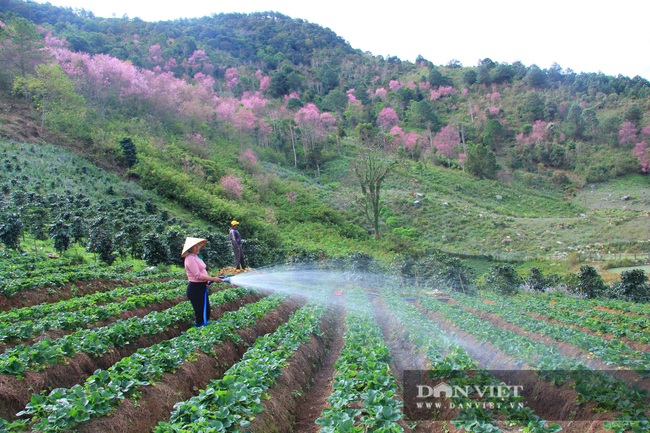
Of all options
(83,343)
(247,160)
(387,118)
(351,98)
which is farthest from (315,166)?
(83,343)

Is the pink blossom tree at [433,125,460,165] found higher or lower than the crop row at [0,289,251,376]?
higher

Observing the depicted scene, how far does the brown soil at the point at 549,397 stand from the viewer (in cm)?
611

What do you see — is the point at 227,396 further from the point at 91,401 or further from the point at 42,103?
the point at 42,103

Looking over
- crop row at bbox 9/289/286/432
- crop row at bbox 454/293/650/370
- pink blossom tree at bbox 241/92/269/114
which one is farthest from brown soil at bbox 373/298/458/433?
pink blossom tree at bbox 241/92/269/114

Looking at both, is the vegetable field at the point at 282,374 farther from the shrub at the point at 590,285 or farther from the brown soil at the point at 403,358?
the shrub at the point at 590,285

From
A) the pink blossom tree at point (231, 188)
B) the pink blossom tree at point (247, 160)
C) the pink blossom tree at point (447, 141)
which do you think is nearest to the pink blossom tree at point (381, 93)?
the pink blossom tree at point (447, 141)

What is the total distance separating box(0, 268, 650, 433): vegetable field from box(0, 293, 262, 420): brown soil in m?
0.02

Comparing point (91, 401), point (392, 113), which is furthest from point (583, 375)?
point (392, 113)

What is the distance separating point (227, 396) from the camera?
537 cm

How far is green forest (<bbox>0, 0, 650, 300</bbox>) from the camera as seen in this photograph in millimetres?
27000

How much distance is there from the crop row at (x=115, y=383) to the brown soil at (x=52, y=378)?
0.86 ft

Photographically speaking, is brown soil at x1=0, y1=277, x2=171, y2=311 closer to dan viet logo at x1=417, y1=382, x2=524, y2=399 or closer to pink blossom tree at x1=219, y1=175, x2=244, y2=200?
dan viet logo at x1=417, y1=382, x2=524, y2=399

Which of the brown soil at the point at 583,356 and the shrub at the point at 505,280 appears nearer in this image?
the brown soil at the point at 583,356

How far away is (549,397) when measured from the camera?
7230 mm
